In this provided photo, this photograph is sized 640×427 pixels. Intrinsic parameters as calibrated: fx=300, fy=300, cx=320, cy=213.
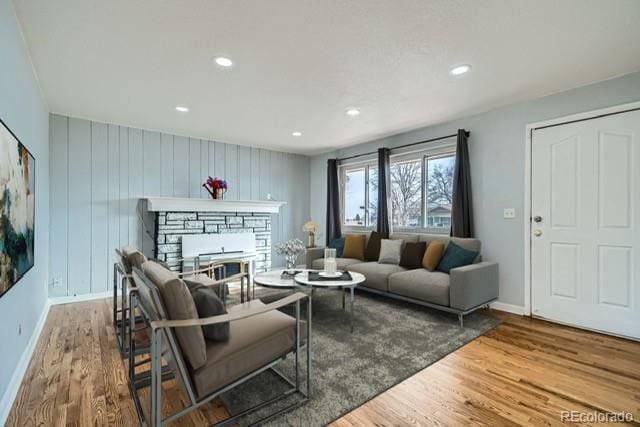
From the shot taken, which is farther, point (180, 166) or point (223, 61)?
point (180, 166)

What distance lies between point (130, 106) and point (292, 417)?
147 inches

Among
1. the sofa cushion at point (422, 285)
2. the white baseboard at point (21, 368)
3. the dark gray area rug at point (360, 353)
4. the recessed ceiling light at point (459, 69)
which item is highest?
the recessed ceiling light at point (459, 69)

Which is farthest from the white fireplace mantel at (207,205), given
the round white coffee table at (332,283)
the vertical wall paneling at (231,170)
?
the round white coffee table at (332,283)

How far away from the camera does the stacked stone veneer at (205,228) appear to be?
14.9 ft

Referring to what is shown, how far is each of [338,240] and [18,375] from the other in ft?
13.3

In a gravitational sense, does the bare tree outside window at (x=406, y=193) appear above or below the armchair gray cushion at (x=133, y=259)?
above

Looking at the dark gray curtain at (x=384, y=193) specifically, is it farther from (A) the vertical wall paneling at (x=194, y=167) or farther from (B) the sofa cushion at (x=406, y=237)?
(A) the vertical wall paneling at (x=194, y=167)

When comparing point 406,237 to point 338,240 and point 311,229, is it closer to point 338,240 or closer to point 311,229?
point 338,240

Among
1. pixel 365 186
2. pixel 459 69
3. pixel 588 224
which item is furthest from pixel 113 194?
pixel 588 224

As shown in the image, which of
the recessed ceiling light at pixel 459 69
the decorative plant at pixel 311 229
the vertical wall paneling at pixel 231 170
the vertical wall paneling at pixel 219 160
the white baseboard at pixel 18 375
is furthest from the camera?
the decorative plant at pixel 311 229

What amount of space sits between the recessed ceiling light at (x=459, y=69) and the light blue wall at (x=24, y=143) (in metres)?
3.14

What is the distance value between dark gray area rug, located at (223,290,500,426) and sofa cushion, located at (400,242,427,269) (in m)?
0.52

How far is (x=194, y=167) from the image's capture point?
506 centimetres

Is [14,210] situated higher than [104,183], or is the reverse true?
[104,183]
